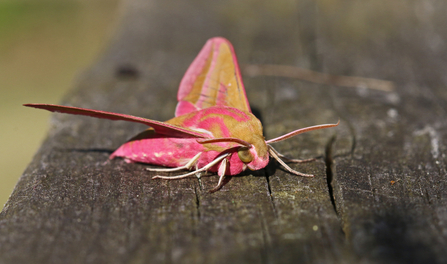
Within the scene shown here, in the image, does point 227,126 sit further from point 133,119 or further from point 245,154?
point 133,119

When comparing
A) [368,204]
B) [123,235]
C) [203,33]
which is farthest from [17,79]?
[368,204]

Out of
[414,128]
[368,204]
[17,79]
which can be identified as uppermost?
[17,79]

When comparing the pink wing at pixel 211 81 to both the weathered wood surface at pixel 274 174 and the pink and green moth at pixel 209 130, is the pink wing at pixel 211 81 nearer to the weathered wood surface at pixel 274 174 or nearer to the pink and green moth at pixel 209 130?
the pink and green moth at pixel 209 130

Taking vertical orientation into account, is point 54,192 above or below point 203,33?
below

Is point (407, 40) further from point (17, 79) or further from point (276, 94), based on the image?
point (17, 79)

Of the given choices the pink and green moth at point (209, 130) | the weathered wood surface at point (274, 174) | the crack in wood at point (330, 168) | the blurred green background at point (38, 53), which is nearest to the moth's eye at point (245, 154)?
the pink and green moth at point (209, 130)

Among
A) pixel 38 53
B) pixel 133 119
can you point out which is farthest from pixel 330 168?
pixel 38 53

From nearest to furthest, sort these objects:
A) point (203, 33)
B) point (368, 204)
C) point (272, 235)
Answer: point (272, 235) → point (368, 204) → point (203, 33)
